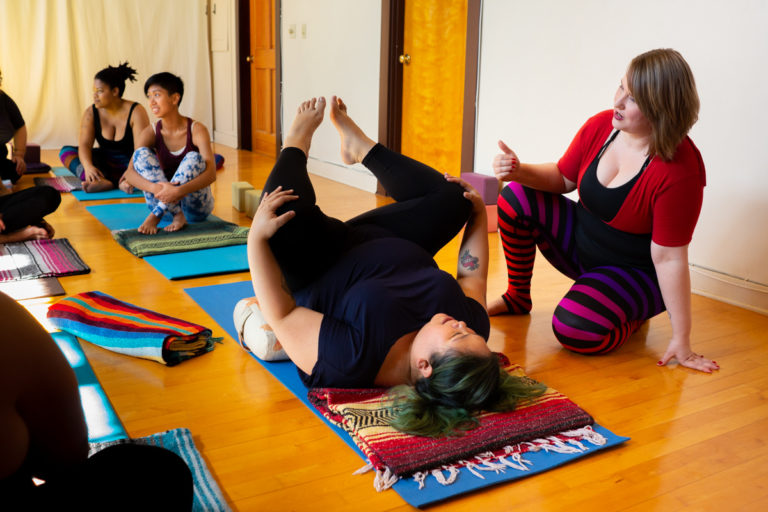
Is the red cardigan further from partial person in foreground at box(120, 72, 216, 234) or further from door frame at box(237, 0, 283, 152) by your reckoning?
door frame at box(237, 0, 283, 152)

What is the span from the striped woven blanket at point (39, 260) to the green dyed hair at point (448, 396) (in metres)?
1.78

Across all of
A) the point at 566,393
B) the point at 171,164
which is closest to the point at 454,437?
the point at 566,393

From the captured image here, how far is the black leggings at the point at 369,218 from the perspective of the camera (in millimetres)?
1790

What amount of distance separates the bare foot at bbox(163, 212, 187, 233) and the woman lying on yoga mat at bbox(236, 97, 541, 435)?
1661mm

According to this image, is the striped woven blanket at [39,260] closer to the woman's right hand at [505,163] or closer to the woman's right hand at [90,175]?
the woman's right hand at [90,175]

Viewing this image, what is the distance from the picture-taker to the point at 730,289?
2789 mm

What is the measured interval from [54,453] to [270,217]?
877 mm

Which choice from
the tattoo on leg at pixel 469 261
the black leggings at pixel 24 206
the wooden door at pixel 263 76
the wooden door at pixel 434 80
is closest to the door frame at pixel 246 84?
the wooden door at pixel 263 76

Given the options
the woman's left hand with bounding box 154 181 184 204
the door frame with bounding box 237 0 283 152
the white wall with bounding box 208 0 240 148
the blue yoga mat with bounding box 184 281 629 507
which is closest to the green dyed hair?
the blue yoga mat with bounding box 184 281 629 507

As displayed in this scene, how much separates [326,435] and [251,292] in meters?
1.11

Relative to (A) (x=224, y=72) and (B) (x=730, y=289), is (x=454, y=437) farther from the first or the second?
(A) (x=224, y=72)

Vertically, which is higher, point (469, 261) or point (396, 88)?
point (396, 88)

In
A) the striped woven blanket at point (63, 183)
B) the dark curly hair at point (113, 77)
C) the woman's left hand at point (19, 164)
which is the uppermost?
the dark curly hair at point (113, 77)

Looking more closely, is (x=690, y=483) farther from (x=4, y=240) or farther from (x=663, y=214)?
(x=4, y=240)
